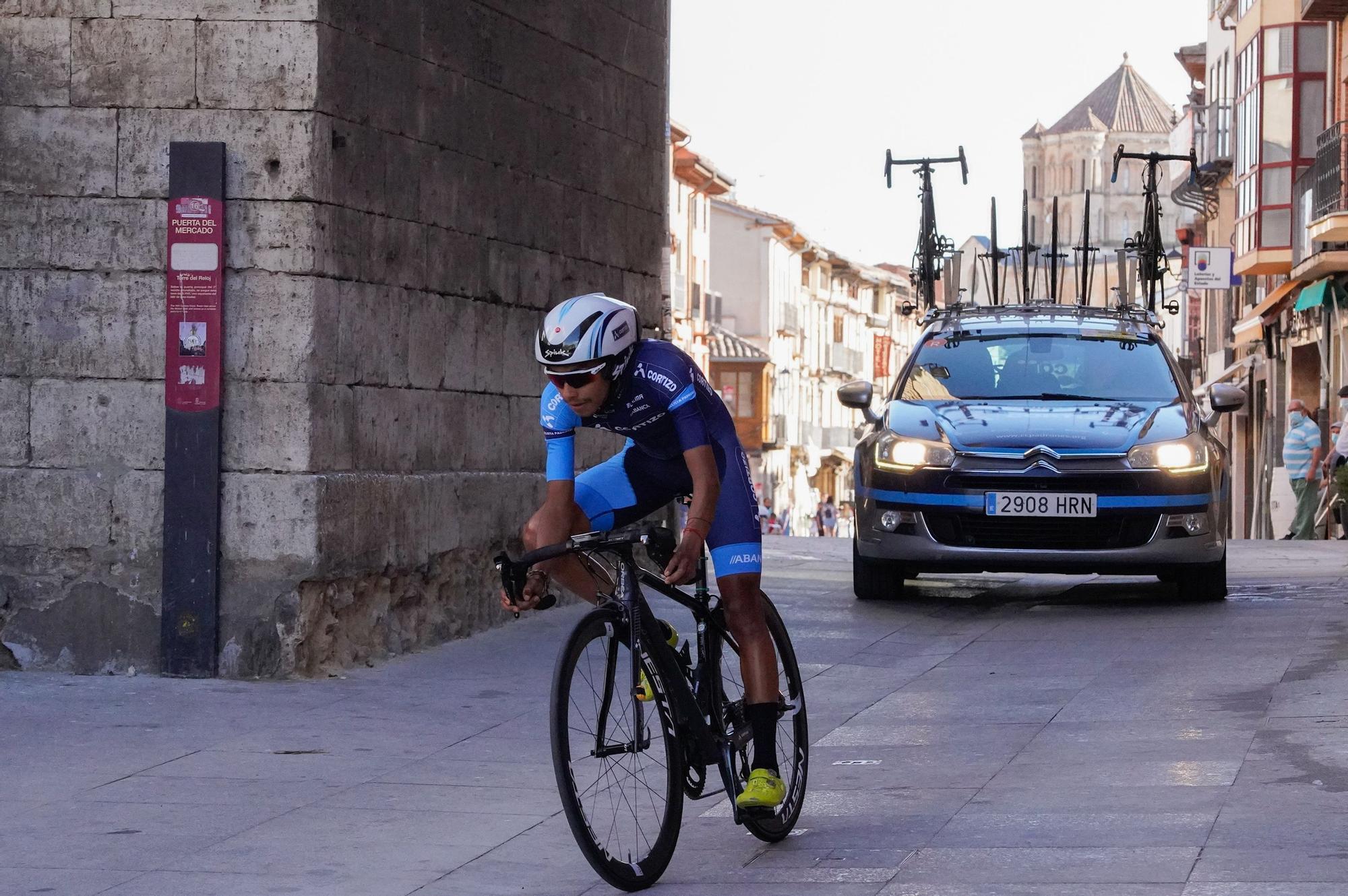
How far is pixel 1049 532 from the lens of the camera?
457 inches

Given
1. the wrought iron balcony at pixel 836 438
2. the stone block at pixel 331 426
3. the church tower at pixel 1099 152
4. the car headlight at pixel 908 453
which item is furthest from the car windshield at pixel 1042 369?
the church tower at pixel 1099 152

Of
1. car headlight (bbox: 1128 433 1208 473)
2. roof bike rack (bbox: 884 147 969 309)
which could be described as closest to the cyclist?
car headlight (bbox: 1128 433 1208 473)

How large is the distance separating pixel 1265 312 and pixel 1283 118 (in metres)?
3.78

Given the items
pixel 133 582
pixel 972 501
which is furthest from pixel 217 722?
pixel 972 501

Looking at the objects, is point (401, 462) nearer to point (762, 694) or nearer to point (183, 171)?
point (183, 171)

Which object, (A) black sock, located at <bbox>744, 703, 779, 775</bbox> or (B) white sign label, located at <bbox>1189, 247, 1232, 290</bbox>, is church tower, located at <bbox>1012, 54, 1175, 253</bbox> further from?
(A) black sock, located at <bbox>744, 703, 779, 775</bbox>

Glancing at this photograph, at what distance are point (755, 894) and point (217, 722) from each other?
338 cm

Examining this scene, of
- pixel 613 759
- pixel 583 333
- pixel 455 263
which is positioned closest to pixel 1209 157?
pixel 455 263

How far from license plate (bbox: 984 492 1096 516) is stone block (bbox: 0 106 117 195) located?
511 cm

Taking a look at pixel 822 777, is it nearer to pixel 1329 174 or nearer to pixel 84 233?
pixel 84 233

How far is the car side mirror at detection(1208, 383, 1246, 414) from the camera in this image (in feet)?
40.5

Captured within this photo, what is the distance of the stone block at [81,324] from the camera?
912 centimetres

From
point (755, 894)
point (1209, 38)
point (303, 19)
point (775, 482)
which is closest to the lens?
point (755, 894)

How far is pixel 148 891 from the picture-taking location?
525 centimetres
